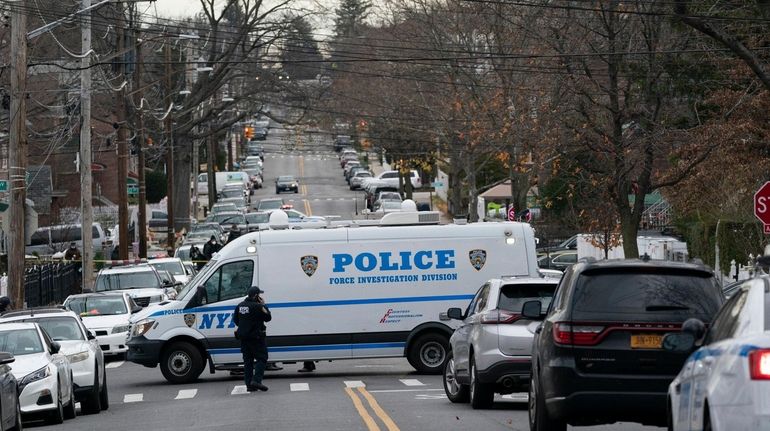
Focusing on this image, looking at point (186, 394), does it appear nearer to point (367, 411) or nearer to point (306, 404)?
point (306, 404)

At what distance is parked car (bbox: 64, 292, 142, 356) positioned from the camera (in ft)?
99.8

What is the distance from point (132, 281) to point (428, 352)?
46.5 feet

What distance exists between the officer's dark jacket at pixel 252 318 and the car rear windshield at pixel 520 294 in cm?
585

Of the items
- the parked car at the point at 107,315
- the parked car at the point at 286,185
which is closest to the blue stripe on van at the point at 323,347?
the parked car at the point at 107,315

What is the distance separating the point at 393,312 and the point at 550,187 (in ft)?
141

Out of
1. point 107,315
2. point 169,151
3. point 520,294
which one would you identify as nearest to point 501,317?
point 520,294

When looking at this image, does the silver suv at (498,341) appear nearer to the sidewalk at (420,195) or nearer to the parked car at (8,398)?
the parked car at (8,398)

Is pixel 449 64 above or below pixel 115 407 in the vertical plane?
above

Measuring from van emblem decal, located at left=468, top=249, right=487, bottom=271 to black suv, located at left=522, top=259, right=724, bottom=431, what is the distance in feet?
42.1

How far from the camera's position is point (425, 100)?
62281 mm

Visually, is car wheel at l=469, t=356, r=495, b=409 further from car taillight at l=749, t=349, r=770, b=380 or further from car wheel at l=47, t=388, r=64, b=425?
car taillight at l=749, t=349, r=770, b=380

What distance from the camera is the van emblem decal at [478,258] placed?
2486cm

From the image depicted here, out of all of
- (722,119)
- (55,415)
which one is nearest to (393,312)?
(55,415)

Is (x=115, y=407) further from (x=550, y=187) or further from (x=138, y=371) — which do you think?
(x=550, y=187)
